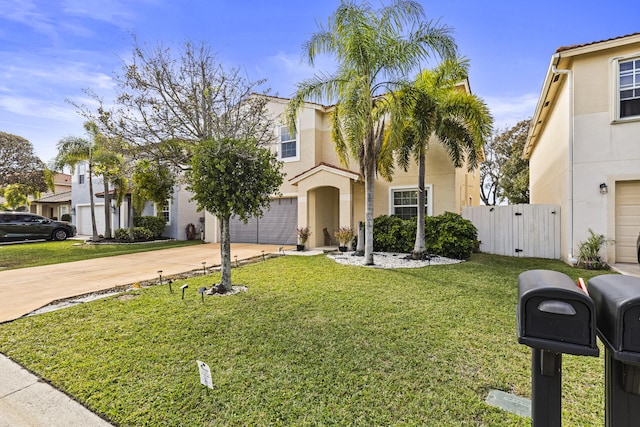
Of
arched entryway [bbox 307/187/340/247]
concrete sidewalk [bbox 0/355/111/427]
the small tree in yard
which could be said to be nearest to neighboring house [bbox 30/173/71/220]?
arched entryway [bbox 307/187/340/247]

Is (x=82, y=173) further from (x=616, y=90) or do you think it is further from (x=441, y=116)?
(x=616, y=90)

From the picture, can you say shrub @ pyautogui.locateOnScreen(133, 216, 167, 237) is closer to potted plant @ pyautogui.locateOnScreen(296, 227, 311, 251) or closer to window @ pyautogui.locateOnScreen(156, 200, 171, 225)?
window @ pyautogui.locateOnScreen(156, 200, 171, 225)

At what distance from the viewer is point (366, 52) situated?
851 centimetres

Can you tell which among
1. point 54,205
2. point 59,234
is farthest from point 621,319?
point 54,205

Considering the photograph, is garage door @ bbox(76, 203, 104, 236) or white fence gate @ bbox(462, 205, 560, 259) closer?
white fence gate @ bbox(462, 205, 560, 259)

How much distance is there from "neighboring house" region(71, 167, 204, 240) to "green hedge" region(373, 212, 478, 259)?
1049cm

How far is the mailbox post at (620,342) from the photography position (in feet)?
4.48

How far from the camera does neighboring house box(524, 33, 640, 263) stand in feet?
28.1

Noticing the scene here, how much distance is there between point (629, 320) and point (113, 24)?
1093 cm

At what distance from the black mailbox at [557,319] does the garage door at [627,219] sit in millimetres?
10217

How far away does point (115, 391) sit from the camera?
2.94m

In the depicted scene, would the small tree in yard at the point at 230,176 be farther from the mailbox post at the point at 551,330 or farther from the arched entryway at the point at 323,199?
the arched entryway at the point at 323,199

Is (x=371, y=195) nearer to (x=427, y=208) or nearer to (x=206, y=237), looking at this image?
(x=427, y=208)

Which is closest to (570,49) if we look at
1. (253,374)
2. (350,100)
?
(350,100)
